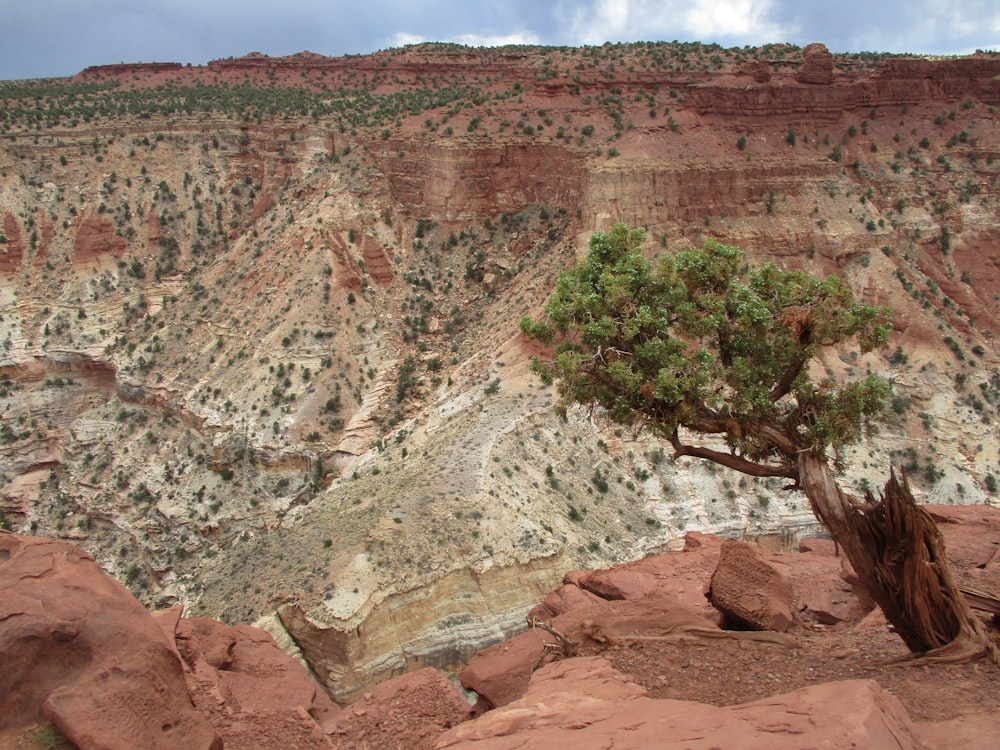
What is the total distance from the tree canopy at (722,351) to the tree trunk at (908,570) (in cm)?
155

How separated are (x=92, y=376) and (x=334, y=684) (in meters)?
35.6

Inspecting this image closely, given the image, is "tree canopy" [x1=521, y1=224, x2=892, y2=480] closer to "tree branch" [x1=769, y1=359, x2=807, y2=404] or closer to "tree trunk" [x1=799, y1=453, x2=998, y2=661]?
"tree branch" [x1=769, y1=359, x2=807, y2=404]

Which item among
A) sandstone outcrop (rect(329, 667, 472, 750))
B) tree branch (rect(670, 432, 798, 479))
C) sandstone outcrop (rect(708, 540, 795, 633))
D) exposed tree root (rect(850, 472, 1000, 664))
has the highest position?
tree branch (rect(670, 432, 798, 479))

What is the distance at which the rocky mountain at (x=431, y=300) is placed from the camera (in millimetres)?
30828

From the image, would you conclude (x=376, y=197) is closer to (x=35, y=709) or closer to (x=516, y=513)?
(x=516, y=513)

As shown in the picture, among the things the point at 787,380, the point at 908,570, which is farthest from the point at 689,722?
the point at 787,380

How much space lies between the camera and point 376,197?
164 ft

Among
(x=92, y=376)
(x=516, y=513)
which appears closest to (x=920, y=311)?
(x=516, y=513)

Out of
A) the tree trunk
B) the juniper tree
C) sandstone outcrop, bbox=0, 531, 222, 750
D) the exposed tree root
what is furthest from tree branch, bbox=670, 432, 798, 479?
sandstone outcrop, bbox=0, 531, 222, 750

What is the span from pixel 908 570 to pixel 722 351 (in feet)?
19.3

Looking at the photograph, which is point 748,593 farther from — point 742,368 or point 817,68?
point 817,68

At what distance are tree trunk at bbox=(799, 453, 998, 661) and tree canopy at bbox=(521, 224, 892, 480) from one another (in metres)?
1.55

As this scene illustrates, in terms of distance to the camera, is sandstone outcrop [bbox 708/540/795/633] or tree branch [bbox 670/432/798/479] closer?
tree branch [bbox 670/432/798/479]

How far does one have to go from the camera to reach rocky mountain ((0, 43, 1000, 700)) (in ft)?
101
